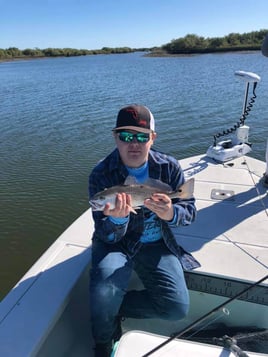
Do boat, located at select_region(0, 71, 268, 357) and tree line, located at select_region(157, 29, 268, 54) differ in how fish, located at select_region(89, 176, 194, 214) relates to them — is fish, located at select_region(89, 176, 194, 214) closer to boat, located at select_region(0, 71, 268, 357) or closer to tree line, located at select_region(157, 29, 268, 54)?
boat, located at select_region(0, 71, 268, 357)

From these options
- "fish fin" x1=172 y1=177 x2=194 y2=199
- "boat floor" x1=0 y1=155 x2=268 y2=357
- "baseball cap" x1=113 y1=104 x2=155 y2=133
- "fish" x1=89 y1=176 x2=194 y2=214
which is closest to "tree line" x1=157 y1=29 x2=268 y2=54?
"boat floor" x1=0 y1=155 x2=268 y2=357

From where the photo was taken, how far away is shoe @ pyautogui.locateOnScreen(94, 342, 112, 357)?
7.36 feet

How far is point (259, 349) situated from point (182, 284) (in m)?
0.78

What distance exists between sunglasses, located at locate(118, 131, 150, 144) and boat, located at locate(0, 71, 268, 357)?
107cm

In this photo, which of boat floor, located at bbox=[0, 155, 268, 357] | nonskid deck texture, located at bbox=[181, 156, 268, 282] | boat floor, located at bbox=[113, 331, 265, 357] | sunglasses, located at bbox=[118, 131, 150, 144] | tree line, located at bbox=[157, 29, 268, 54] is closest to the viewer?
boat floor, located at bbox=[113, 331, 265, 357]

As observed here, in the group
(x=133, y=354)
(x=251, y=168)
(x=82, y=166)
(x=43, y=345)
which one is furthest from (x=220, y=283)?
(x=82, y=166)

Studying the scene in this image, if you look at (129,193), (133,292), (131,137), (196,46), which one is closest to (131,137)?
(131,137)

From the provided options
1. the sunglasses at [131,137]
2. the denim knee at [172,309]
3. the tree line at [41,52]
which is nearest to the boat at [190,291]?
the denim knee at [172,309]

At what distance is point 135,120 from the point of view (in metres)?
2.33

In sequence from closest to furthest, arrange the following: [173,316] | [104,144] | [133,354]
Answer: [133,354] → [173,316] → [104,144]

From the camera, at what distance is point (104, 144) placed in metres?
10.3

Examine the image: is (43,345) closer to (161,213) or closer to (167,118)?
(161,213)

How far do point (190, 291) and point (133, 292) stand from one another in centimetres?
50

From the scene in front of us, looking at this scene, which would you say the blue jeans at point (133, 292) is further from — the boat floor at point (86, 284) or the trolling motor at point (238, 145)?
the trolling motor at point (238, 145)
